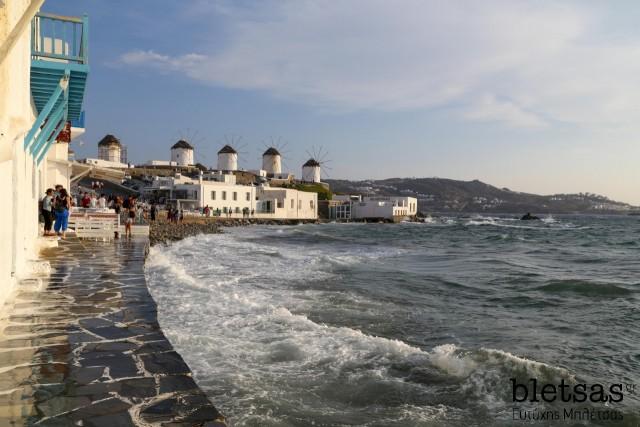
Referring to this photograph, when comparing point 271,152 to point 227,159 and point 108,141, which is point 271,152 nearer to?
point 227,159

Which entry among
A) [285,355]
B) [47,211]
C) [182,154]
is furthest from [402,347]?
[182,154]

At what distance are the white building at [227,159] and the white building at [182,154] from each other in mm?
6046

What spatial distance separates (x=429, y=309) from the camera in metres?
10.2

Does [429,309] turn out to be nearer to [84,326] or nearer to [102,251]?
[84,326]

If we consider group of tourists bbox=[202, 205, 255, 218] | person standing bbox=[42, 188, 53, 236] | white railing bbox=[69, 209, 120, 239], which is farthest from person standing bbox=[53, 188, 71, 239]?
group of tourists bbox=[202, 205, 255, 218]

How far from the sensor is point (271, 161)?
98.6 m

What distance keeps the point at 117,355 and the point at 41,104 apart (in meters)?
9.12

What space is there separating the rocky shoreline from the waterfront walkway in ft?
43.6

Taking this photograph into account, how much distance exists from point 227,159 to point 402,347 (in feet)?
292

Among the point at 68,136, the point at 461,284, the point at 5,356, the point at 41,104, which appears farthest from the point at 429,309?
the point at 68,136

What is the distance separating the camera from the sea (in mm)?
5043

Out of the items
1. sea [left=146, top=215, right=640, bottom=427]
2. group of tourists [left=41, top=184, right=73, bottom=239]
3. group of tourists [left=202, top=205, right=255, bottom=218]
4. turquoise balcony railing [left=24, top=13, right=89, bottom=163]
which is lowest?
sea [left=146, top=215, right=640, bottom=427]

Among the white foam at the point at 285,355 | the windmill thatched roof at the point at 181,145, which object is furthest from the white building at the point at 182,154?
the white foam at the point at 285,355

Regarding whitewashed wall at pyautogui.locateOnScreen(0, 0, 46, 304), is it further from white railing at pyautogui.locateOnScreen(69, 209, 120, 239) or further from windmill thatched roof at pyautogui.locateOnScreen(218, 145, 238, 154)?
windmill thatched roof at pyautogui.locateOnScreen(218, 145, 238, 154)
